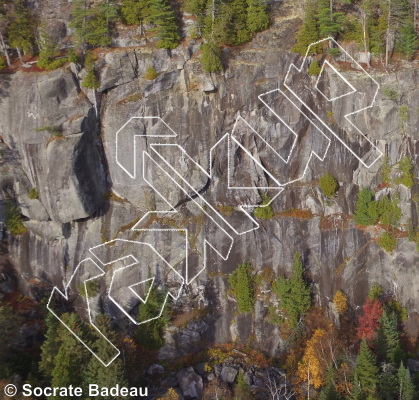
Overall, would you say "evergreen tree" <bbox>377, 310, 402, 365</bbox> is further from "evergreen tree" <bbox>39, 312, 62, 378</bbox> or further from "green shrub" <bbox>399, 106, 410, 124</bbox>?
"evergreen tree" <bbox>39, 312, 62, 378</bbox>

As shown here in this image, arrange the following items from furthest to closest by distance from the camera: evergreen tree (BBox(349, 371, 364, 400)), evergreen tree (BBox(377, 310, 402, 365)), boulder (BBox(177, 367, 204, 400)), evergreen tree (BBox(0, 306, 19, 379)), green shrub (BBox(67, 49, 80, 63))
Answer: green shrub (BBox(67, 49, 80, 63))
boulder (BBox(177, 367, 204, 400))
evergreen tree (BBox(377, 310, 402, 365))
evergreen tree (BBox(0, 306, 19, 379))
evergreen tree (BBox(349, 371, 364, 400))

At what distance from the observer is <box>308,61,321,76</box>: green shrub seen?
2323 centimetres

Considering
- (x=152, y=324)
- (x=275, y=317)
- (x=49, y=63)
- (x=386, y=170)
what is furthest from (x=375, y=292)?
(x=49, y=63)

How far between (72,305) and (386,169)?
2143cm

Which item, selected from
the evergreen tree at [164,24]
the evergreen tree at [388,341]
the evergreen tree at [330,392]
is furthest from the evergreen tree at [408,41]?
the evergreen tree at [330,392]

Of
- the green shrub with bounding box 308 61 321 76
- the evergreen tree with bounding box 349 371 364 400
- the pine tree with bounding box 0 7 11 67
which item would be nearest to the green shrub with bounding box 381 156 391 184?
the green shrub with bounding box 308 61 321 76

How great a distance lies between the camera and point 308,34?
920 inches

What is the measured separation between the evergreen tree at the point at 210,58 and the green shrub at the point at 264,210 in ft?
27.6

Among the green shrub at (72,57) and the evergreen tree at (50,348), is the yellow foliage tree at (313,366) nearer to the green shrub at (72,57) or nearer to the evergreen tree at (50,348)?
the evergreen tree at (50,348)

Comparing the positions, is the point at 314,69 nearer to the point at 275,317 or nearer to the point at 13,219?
the point at 275,317

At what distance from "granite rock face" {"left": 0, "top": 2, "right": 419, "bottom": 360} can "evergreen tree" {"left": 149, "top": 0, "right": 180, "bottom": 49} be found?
22.8 inches

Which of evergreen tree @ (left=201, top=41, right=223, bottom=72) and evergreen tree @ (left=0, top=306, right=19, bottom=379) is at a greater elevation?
evergreen tree @ (left=201, top=41, right=223, bottom=72)

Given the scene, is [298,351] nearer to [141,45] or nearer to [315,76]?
[315,76]

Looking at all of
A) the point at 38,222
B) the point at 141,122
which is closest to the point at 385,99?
the point at 141,122
